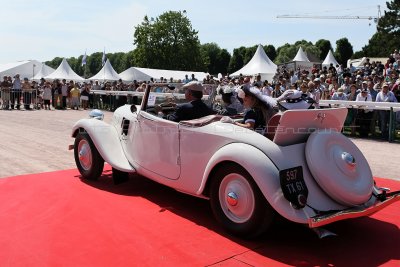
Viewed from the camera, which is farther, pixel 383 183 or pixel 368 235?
pixel 383 183

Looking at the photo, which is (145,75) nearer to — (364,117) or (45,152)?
(364,117)

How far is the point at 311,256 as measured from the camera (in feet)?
11.8

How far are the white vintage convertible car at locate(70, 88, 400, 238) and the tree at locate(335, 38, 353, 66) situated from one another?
293 ft

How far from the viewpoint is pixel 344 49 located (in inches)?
3474

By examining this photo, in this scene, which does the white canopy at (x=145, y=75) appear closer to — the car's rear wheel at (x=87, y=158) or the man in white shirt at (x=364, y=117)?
the man in white shirt at (x=364, y=117)

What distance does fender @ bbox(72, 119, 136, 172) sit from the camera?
5496 mm

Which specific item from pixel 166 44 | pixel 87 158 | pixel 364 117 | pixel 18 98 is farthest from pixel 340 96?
pixel 166 44

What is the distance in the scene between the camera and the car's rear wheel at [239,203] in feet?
12.2

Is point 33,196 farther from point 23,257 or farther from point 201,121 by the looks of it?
point 201,121

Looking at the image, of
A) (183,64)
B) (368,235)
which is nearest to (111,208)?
(368,235)

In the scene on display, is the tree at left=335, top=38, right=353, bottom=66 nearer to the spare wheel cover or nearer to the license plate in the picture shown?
the spare wheel cover

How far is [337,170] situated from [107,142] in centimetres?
331

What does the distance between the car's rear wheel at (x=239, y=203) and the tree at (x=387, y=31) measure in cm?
7122

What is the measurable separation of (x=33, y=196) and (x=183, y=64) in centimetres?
5643
